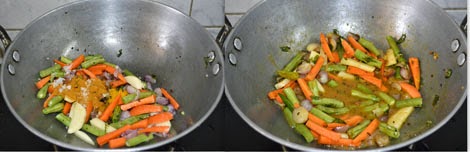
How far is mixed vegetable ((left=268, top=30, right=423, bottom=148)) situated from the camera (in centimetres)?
187

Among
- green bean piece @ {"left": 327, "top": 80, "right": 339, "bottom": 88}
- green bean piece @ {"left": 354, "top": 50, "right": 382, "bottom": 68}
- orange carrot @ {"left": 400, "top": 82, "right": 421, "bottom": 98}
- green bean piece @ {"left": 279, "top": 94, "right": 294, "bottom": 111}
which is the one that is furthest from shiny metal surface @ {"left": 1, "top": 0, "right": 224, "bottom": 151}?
A: orange carrot @ {"left": 400, "top": 82, "right": 421, "bottom": 98}

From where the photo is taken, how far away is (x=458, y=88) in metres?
1.90

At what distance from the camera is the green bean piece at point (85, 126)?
1.85 metres

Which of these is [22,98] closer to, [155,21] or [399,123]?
[155,21]

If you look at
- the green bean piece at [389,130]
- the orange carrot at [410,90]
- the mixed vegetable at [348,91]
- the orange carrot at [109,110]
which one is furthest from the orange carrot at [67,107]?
the orange carrot at [410,90]

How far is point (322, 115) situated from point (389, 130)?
202mm

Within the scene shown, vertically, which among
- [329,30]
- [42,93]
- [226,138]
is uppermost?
[329,30]

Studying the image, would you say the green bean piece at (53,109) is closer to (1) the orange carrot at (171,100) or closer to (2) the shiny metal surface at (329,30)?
(1) the orange carrot at (171,100)

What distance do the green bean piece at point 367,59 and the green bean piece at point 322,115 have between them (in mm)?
281

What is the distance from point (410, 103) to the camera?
1.95 meters

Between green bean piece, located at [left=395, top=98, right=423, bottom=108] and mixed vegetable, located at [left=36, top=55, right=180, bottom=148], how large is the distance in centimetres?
69

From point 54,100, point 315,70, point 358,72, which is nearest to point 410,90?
point 358,72

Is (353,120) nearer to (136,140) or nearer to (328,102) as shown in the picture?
(328,102)

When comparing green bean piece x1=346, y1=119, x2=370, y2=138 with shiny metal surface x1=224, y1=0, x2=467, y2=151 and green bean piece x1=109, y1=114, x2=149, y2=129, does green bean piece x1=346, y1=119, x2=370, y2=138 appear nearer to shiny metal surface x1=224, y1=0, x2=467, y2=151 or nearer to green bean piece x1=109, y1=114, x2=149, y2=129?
shiny metal surface x1=224, y1=0, x2=467, y2=151
